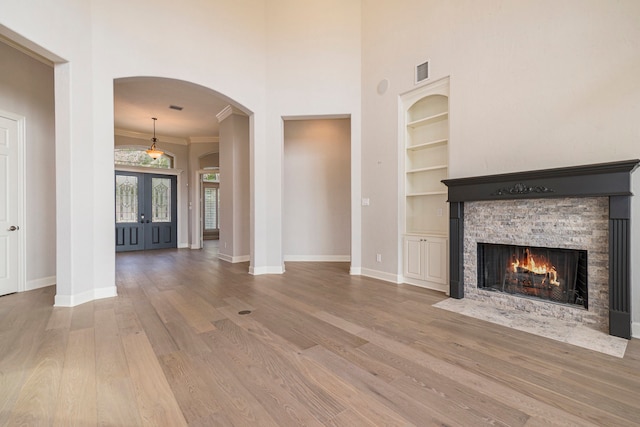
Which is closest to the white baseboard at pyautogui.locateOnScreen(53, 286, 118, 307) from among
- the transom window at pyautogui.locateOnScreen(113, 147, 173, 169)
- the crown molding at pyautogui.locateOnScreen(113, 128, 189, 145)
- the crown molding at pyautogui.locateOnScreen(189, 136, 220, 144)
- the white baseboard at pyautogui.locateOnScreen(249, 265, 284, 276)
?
the white baseboard at pyautogui.locateOnScreen(249, 265, 284, 276)

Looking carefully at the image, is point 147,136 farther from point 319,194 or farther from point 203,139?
point 319,194

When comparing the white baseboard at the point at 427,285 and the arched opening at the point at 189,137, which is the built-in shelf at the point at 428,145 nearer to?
the white baseboard at the point at 427,285

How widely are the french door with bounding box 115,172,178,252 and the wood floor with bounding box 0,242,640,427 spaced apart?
563 cm

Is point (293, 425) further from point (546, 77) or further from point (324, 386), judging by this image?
point (546, 77)

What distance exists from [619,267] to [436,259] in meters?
1.80

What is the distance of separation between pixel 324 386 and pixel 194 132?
28.0ft

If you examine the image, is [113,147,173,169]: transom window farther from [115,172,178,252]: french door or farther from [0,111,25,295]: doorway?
[0,111,25,295]: doorway

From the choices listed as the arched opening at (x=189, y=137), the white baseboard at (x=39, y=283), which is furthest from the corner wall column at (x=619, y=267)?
the white baseboard at (x=39, y=283)

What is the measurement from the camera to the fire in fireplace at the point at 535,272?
9.35ft

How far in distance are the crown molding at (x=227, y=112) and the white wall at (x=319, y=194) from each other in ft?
4.12

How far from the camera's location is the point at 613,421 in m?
1.47

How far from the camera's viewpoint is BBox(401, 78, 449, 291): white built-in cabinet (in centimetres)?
398

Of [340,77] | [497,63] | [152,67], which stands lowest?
[497,63]

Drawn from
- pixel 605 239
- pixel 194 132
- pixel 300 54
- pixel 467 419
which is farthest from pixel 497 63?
pixel 194 132
